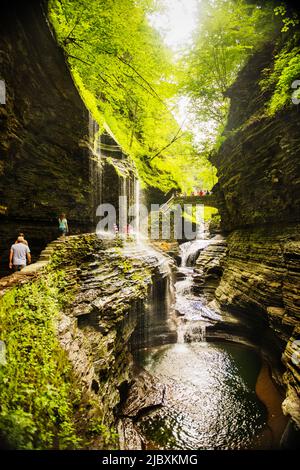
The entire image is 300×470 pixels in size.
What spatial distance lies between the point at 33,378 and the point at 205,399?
6.98 meters

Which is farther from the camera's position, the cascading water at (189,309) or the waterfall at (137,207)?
the waterfall at (137,207)

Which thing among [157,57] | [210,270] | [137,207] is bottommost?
[210,270]

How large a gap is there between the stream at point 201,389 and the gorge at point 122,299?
0.06m

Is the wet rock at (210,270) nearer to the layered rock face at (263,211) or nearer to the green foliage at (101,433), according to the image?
the layered rock face at (263,211)

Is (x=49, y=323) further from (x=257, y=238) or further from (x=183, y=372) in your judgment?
(x=257, y=238)

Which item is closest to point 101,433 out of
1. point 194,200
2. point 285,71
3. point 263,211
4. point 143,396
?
point 143,396

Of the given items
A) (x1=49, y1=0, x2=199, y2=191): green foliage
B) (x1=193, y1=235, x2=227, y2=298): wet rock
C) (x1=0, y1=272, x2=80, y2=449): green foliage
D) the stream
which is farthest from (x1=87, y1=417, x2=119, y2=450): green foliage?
(x1=193, y1=235, x2=227, y2=298): wet rock

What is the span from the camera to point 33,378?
4.45 m

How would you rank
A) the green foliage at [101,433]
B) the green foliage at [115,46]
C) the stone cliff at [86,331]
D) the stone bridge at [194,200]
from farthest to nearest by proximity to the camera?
the stone bridge at [194,200] → the green foliage at [115,46] → the green foliage at [101,433] → the stone cliff at [86,331]

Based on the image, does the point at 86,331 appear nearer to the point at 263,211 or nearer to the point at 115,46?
the point at 263,211

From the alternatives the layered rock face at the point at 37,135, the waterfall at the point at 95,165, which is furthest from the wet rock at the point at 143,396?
the waterfall at the point at 95,165

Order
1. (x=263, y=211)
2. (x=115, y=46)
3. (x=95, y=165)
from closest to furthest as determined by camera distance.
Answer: (x=115, y=46)
(x=263, y=211)
(x=95, y=165)

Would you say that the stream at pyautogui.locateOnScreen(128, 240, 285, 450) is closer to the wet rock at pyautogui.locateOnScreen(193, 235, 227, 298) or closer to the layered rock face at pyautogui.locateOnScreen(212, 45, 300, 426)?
the layered rock face at pyautogui.locateOnScreen(212, 45, 300, 426)

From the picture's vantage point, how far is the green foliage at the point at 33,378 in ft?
11.5
